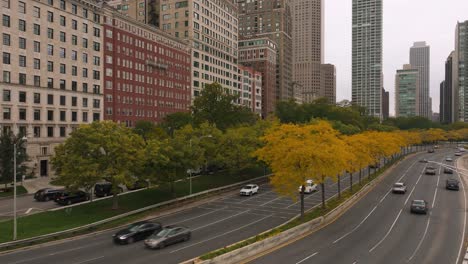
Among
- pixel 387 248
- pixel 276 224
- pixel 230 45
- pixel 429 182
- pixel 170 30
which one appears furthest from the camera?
pixel 230 45

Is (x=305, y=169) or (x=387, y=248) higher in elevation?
(x=305, y=169)

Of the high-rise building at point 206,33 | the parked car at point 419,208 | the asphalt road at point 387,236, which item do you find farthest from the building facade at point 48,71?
the parked car at point 419,208

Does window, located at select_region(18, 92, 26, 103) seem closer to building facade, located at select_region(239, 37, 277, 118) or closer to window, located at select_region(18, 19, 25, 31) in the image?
window, located at select_region(18, 19, 25, 31)

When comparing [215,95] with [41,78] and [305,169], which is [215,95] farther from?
[305,169]

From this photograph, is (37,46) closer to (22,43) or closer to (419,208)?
(22,43)

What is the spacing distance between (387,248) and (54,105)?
67967mm

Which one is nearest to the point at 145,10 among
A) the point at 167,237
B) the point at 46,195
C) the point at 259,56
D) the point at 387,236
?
the point at 259,56

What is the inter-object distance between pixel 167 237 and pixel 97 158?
1827 cm

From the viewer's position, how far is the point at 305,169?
37.8 metres

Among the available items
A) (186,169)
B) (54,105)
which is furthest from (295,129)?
(54,105)

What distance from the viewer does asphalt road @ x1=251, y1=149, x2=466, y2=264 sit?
2733 cm

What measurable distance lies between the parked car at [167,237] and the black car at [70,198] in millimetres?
22400

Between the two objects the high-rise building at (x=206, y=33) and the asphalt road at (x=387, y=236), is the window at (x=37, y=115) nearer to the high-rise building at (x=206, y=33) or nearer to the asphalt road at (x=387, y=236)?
the asphalt road at (x=387, y=236)

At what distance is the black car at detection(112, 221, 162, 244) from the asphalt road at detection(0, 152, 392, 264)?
0.59 m
